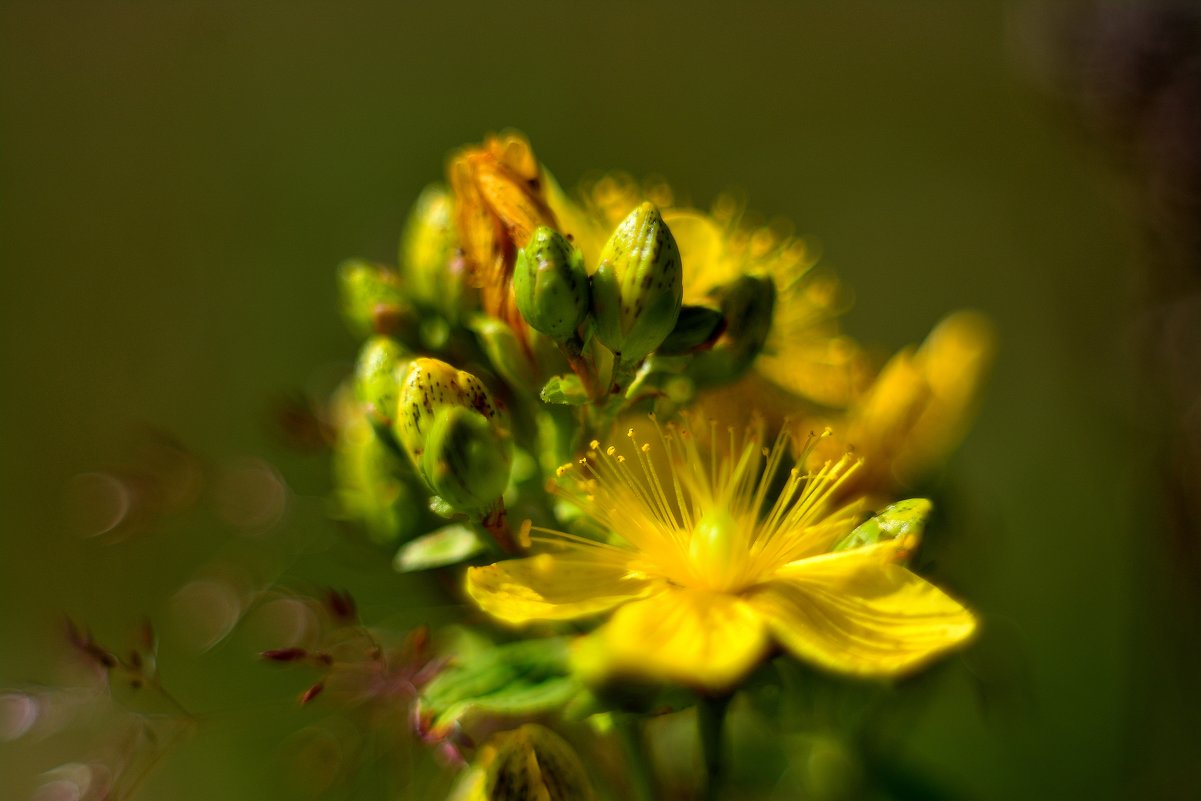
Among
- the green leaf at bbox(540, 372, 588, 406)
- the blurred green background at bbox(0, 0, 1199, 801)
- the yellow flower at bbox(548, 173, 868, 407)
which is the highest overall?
the yellow flower at bbox(548, 173, 868, 407)

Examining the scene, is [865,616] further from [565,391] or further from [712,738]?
[565,391]

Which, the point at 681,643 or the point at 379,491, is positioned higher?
the point at 681,643

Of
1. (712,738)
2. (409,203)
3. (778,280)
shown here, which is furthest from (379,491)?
(409,203)

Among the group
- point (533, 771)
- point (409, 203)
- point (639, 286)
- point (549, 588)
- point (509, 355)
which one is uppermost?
point (639, 286)

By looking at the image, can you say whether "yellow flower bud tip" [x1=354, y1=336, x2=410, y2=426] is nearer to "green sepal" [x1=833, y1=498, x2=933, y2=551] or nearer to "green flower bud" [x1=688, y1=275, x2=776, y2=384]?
"green flower bud" [x1=688, y1=275, x2=776, y2=384]

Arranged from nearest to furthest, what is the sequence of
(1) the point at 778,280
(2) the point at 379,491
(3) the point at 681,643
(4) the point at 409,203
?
(3) the point at 681,643 → (2) the point at 379,491 → (1) the point at 778,280 → (4) the point at 409,203

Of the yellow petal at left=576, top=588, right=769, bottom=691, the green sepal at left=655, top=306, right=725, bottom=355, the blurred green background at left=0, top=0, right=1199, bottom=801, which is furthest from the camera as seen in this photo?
the blurred green background at left=0, top=0, right=1199, bottom=801

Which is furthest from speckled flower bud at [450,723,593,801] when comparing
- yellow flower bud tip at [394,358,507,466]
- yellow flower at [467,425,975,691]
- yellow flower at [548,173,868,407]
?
yellow flower at [548,173,868,407]
